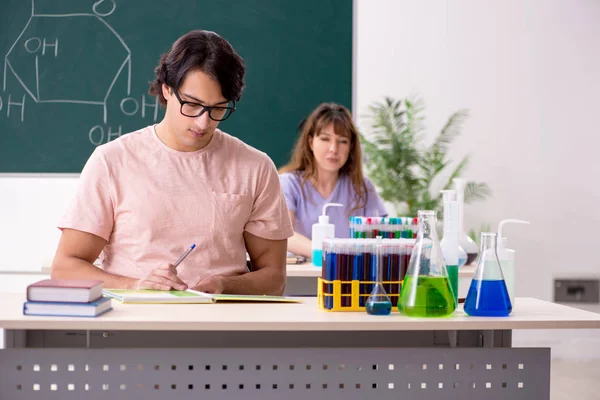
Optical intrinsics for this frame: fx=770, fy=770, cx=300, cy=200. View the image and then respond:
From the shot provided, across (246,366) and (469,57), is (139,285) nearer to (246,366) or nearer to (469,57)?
(246,366)

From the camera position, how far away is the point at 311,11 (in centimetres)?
512

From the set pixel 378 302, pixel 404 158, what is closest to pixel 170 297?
pixel 378 302

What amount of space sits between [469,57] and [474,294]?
150 inches

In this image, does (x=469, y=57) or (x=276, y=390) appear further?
(x=469, y=57)

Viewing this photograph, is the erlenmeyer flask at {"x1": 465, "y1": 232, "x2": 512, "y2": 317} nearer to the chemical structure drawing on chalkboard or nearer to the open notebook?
the open notebook

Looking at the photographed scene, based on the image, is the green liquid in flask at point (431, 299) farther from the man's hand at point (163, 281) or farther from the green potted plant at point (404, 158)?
the green potted plant at point (404, 158)

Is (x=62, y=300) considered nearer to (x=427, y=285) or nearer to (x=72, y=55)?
(x=427, y=285)

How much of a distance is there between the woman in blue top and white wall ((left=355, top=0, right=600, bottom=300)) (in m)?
1.33

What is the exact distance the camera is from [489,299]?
1822mm

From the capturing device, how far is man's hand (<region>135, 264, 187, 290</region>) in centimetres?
206

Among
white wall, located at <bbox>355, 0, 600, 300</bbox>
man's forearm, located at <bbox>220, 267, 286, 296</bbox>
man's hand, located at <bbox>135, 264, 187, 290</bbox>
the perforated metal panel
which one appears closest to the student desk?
the perforated metal panel

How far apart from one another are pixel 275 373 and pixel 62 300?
53cm

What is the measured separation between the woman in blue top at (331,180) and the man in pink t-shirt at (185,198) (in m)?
1.50

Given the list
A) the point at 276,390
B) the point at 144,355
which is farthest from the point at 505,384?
the point at 144,355
